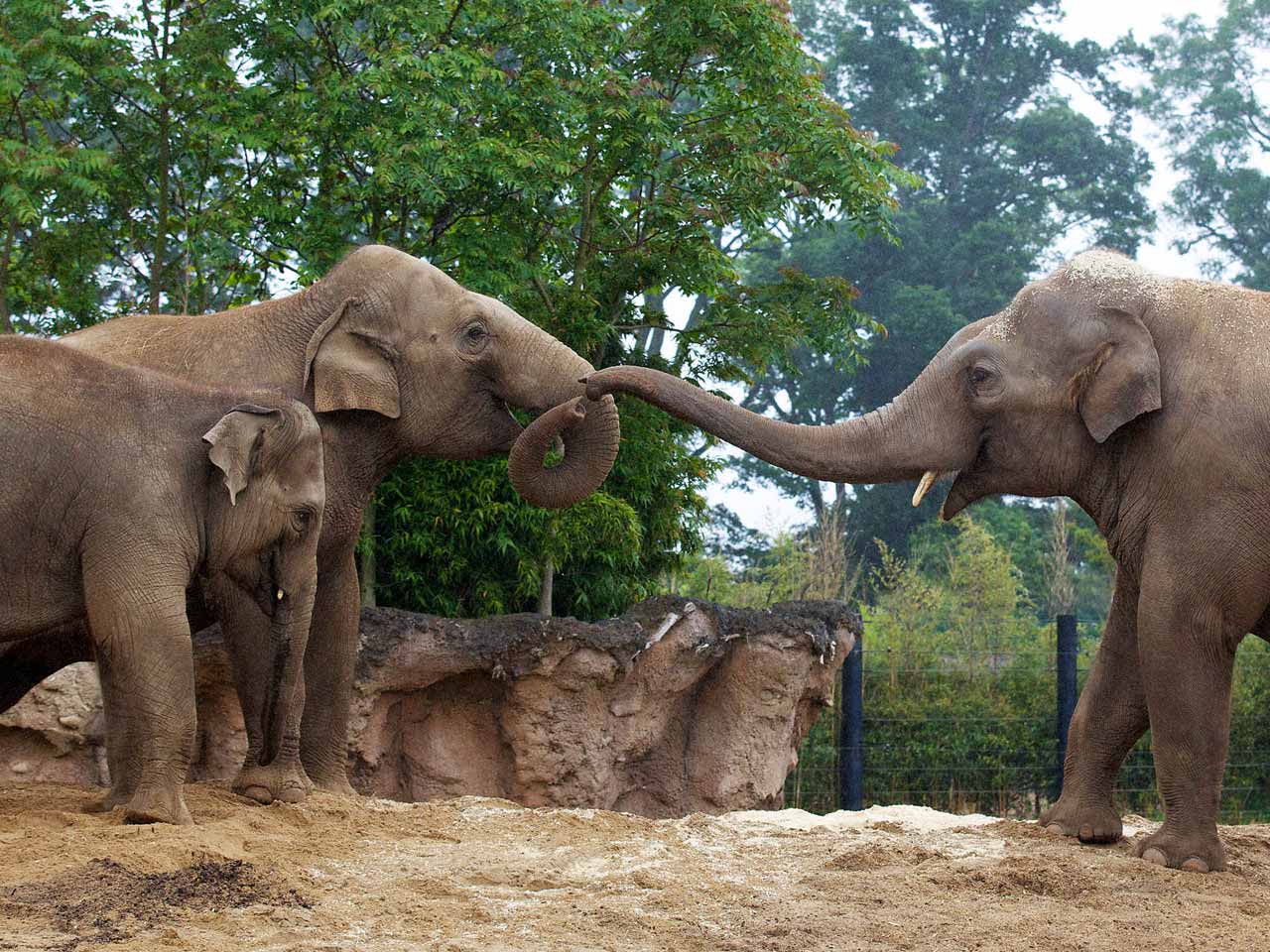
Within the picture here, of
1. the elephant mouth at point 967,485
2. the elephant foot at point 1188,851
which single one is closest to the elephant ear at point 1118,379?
the elephant mouth at point 967,485

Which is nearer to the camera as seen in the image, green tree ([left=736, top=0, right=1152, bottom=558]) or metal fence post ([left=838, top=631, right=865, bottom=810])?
metal fence post ([left=838, top=631, right=865, bottom=810])

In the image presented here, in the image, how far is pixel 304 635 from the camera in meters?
6.30

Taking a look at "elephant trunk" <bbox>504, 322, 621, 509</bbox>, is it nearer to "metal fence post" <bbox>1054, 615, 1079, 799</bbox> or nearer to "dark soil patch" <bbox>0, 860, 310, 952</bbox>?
"dark soil patch" <bbox>0, 860, 310, 952</bbox>

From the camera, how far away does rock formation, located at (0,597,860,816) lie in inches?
330

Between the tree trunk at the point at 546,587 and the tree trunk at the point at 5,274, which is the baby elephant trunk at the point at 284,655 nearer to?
the tree trunk at the point at 546,587

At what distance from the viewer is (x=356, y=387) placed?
6.78m

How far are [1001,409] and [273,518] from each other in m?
2.68

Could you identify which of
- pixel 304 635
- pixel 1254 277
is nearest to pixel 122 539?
pixel 304 635

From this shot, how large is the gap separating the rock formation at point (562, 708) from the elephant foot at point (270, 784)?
5.56 ft

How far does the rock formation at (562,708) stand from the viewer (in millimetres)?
8375

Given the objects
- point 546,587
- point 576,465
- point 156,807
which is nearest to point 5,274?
point 546,587

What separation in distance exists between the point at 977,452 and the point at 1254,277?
24626mm

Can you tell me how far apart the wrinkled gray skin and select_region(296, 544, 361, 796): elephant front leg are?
1700 mm

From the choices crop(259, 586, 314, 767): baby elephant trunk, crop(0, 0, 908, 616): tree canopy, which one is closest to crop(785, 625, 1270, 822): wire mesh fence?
crop(0, 0, 908, 616): tree canopy
